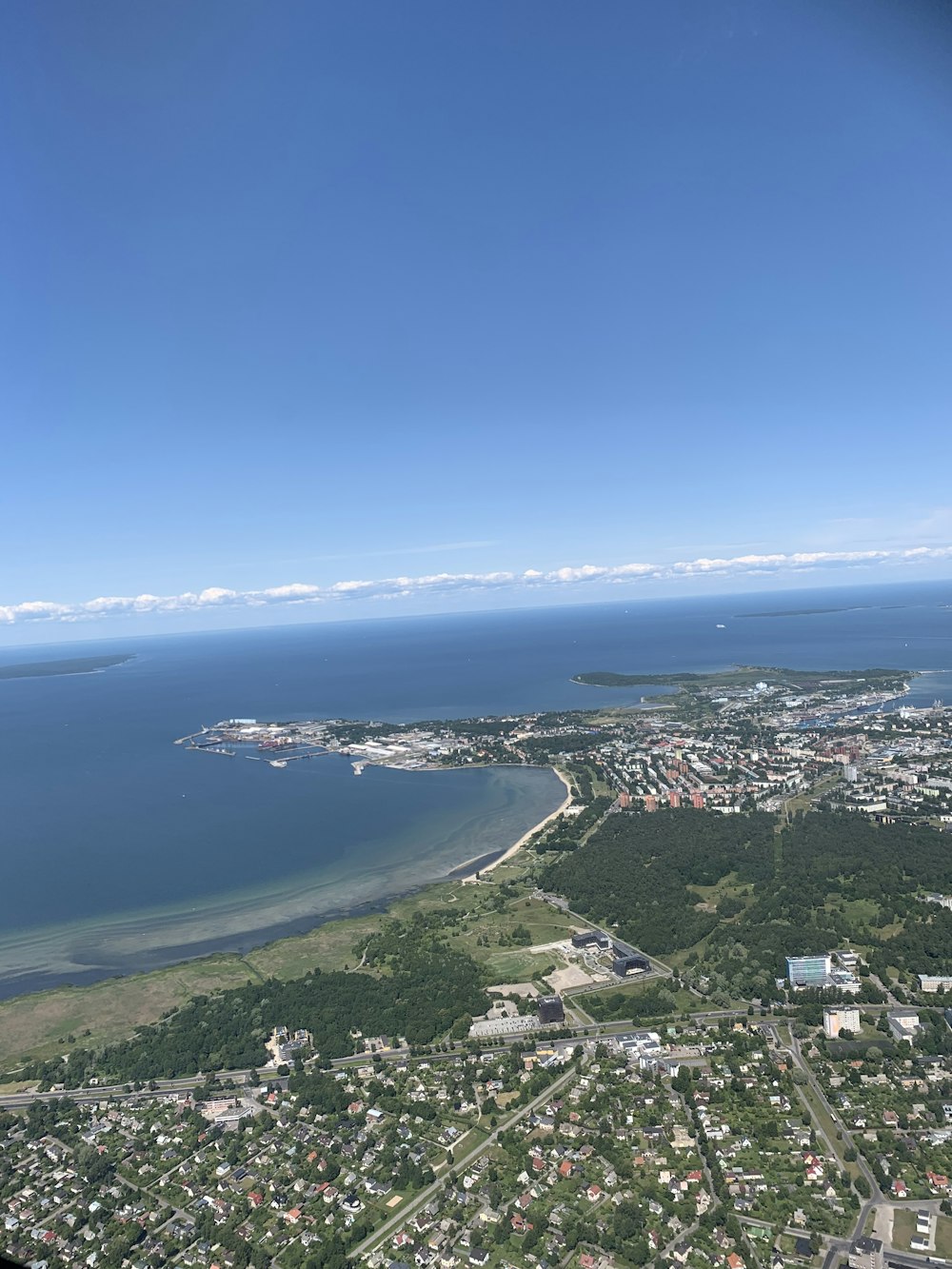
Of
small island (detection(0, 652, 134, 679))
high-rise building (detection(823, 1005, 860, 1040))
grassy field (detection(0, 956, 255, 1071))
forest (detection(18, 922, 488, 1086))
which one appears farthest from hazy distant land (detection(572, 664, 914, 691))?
small island (detection(0, 652, 134, 679))

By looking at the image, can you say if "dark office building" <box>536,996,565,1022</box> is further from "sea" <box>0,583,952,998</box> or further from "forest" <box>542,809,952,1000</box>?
"sea" <box>0,583,952,998</box>

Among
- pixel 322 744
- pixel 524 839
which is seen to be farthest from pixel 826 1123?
pixel 322 744

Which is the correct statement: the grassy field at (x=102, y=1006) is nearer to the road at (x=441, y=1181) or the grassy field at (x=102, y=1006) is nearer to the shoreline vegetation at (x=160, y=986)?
the shoreline vegetation at (x=160, y=986)

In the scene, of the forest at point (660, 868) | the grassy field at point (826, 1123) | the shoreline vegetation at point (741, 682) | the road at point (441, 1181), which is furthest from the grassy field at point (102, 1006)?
the shoreline vegetation at point (741, 682)

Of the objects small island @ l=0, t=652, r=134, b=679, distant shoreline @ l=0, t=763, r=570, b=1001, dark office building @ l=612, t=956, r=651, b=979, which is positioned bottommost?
dark office building @ l=612, t=956, r=651, b=979

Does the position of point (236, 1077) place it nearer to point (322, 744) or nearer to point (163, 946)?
point (163, 946)

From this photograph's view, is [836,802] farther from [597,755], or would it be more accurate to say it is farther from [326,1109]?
[326,1109]
